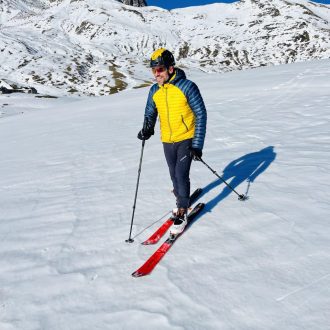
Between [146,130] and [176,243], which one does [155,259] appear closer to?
[176,243]

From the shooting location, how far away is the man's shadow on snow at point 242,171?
709cm

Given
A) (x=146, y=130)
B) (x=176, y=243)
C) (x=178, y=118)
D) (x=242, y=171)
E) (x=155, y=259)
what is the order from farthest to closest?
(x=242, y=171) → (x=146, y=130) → (x=178, y=118) → (x=176, y=243) → (x=155, y=259)

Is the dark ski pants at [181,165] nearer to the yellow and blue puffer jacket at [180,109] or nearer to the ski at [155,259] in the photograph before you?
the yellow and blue puffer jacket at [180,109]

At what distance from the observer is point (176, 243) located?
5414 mm

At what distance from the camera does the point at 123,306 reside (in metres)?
4.11

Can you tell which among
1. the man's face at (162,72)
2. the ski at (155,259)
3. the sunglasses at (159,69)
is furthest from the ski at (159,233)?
the sunglasses at (159,69)

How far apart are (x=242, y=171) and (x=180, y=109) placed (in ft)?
10.4

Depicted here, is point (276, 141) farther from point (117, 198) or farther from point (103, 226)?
point (103, 226)

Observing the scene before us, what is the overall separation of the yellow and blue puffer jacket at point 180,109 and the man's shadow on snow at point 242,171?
146 cm

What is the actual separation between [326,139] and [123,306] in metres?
7.99

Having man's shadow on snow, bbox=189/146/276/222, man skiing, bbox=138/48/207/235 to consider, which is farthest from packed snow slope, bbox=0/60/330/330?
man skiing, bbox=138/48/207/235

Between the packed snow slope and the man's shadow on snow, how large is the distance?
0.15 feet

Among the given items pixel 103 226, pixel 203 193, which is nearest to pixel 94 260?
pixel 103 226

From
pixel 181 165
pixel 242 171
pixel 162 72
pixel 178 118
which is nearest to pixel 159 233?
pixel 181 165
